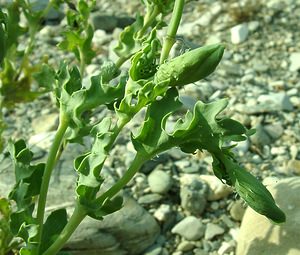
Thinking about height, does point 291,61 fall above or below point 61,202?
below

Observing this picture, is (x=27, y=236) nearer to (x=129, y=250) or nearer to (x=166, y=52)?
(x=166, y=52)

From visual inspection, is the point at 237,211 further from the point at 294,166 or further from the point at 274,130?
the point at 274,130

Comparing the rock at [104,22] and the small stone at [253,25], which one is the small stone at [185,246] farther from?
the rock at [104,22]

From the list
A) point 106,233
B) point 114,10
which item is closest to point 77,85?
point 106,233

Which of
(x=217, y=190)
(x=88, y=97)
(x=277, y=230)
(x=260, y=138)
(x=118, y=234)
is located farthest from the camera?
(x=260, y=138)

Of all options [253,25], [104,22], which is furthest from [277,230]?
[104,22]

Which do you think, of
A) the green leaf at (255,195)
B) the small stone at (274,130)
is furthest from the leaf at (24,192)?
the small stone at (274,130)

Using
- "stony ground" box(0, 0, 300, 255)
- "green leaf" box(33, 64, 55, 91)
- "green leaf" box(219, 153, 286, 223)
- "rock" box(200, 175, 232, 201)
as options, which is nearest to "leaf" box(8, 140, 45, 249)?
"green leaf" box(33, 64, 55, 91)
